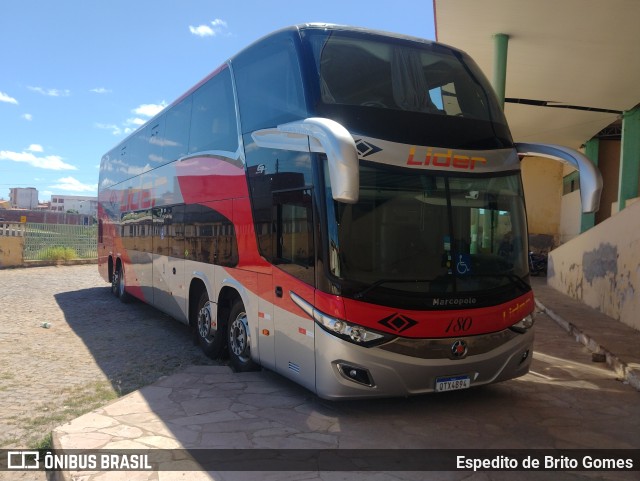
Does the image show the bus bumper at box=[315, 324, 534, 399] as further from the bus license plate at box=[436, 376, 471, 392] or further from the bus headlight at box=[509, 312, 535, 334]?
the bus headlight at box=[509, 312, 535, 334]

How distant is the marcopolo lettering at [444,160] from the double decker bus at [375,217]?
2cm

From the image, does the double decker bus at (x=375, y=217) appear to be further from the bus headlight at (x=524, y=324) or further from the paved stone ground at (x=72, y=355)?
the paved stone ground at (x=72, y=355)

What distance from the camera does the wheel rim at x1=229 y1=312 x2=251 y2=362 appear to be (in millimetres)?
6723

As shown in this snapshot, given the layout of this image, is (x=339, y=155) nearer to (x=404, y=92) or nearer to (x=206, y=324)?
(x=404, y=92)

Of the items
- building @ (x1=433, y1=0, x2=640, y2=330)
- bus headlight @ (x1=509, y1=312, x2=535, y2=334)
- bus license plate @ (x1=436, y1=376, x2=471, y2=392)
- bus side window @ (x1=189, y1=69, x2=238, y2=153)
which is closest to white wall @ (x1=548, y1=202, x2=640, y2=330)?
building @ (x1=433, y1=0, x2=640, y2=330)

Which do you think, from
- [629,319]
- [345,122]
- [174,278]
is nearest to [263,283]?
[345,122]

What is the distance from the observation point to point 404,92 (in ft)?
18.3

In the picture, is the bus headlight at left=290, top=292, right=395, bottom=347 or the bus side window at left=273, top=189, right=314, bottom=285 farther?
the bus side window at left=273, top=189, right=314, bottom=285

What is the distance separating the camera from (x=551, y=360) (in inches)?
312

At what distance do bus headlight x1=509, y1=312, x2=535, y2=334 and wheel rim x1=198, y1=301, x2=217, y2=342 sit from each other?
4002 mm

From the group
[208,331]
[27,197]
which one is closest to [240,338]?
[208,331]

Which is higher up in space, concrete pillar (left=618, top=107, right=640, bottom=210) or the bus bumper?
concrete pillar (left=618, top=107, right=640, bottom=210)

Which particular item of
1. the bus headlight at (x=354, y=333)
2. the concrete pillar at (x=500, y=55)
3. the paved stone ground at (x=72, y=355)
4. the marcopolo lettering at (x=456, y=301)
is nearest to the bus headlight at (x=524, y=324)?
the marcopolo lettering at (x=456, y=301)

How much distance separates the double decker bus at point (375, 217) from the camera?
4.91 metres
